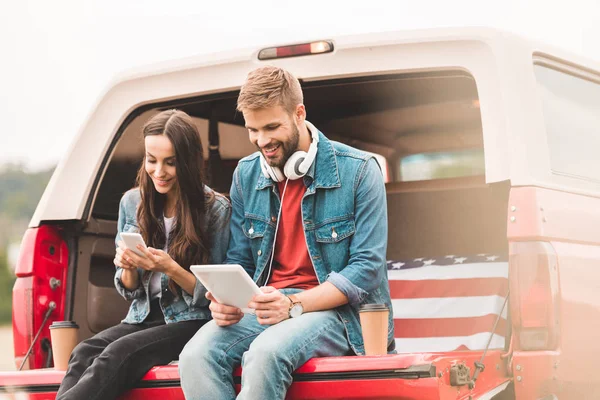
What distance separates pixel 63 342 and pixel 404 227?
2088mm

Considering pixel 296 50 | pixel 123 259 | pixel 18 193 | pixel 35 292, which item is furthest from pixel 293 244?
pixel 18 193

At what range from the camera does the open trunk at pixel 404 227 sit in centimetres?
465

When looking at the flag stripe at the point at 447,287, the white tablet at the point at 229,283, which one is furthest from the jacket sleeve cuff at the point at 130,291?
the flag stripe at the point at 447,287

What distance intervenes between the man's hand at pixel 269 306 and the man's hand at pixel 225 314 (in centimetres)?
10

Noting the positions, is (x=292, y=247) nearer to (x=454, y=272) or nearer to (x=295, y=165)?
(x=295, y=165)

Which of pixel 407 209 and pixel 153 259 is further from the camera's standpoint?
pixel 407 209

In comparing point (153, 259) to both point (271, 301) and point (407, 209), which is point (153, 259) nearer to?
point (271, 301)

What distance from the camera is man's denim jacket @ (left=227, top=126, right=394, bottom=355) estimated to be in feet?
12.4

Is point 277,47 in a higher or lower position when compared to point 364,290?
higher

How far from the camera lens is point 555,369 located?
11.5 feet

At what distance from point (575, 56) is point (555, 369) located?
1.51m

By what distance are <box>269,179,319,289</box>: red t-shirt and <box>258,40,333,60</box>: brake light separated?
662 mm

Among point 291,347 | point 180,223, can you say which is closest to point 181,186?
point 180,223

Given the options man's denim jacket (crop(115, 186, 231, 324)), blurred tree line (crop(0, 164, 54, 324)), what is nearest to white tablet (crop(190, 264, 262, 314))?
man's denim jacket (crop(115, 186, 231, 324))
